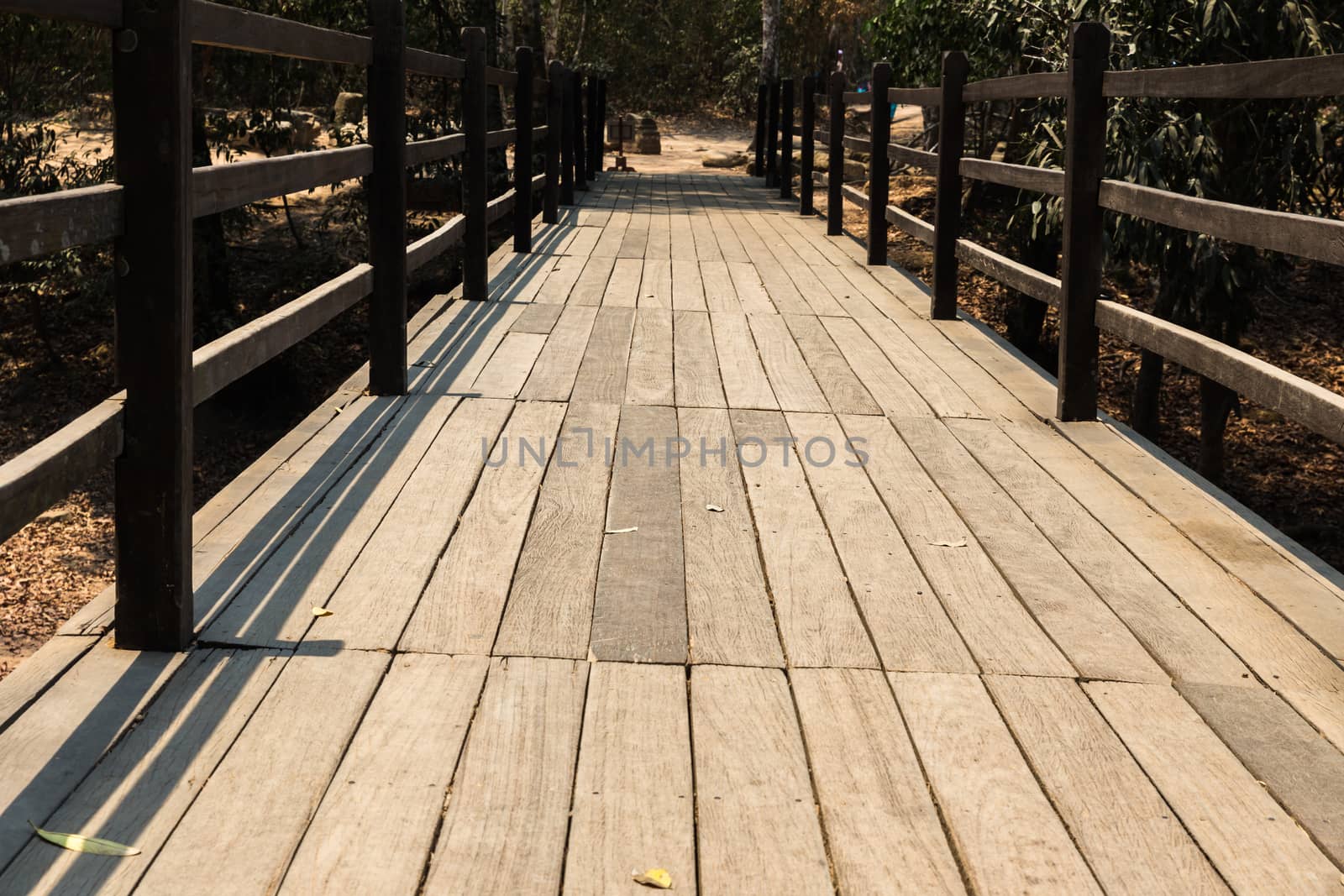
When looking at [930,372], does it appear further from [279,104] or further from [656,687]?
[279,104]

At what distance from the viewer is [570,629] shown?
2846 millimetres

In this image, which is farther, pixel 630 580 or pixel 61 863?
pixel 630 580

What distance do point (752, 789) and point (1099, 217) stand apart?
312cm

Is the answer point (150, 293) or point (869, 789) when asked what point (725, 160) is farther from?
point (869, 789)

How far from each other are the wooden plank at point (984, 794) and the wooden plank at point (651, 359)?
98.3 inches

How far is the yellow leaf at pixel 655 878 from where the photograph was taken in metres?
1.92

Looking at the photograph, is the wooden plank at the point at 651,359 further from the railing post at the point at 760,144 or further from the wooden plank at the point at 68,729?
the railing post at the point at 760,144

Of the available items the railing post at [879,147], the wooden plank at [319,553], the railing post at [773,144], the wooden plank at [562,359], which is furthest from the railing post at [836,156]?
the wooden plank at [319,553]

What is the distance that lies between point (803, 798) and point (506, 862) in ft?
1.58

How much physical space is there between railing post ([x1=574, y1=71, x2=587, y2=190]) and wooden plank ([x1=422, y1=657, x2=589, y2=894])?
A: 40.3ft

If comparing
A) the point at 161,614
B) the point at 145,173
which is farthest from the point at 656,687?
the point at 145,173

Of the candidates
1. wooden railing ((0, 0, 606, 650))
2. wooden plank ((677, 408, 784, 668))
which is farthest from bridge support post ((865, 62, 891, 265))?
wooden railing ((0, 0, 606, 650))

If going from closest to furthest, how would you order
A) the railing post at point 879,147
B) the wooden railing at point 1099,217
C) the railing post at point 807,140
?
the wooden railing at point 1099,217 → the railing post at point 879,147 → the railing post at point 807,140

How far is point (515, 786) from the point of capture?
219cm
